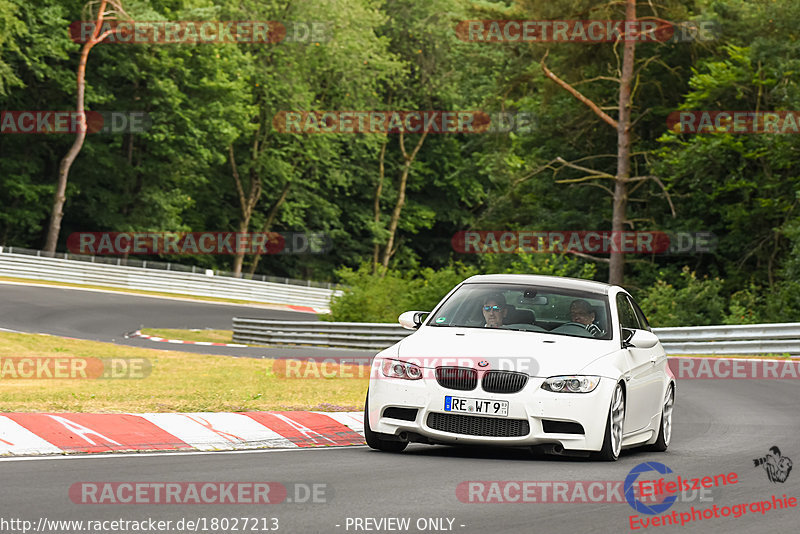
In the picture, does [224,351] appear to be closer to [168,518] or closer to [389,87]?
[168,518]

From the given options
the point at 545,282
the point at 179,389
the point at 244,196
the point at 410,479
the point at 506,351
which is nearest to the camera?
the point at 410,479

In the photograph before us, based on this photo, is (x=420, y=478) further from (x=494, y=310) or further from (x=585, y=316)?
(x=585, y=316)

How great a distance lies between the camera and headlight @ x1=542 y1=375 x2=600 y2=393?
375 inches

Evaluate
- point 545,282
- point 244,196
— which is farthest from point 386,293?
point 244,196

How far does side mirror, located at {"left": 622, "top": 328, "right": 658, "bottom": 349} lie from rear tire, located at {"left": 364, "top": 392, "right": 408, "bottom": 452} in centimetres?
216

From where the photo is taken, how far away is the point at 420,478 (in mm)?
8555

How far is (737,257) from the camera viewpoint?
39.9m

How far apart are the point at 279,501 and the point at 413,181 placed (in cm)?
7417

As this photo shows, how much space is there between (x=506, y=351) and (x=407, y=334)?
20.8 meters

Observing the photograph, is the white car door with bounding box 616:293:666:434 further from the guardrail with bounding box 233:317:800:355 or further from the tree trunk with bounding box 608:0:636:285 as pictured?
the tree trunk with bounding box 608:0:636:285

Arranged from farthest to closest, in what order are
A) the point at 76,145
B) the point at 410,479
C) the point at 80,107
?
the point at 76,145 < the point at 80,107 < the point at 410,479

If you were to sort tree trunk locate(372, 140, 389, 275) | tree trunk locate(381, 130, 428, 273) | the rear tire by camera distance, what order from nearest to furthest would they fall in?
the rear tire
tree trunk locate(372, 140, 389, 275)
tree trunk locate(381, 130, 428, 273)

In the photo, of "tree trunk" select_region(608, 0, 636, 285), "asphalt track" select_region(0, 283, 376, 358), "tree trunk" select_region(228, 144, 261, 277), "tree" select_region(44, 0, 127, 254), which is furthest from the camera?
"tree trunk" select_region(228, 144, 261, 277)

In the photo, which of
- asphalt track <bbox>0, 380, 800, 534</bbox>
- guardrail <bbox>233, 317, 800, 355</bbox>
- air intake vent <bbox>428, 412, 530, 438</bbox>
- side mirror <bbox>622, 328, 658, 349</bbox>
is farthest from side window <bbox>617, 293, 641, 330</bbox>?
guardrail <bbox>233, 317, 800, 355</bbox>
